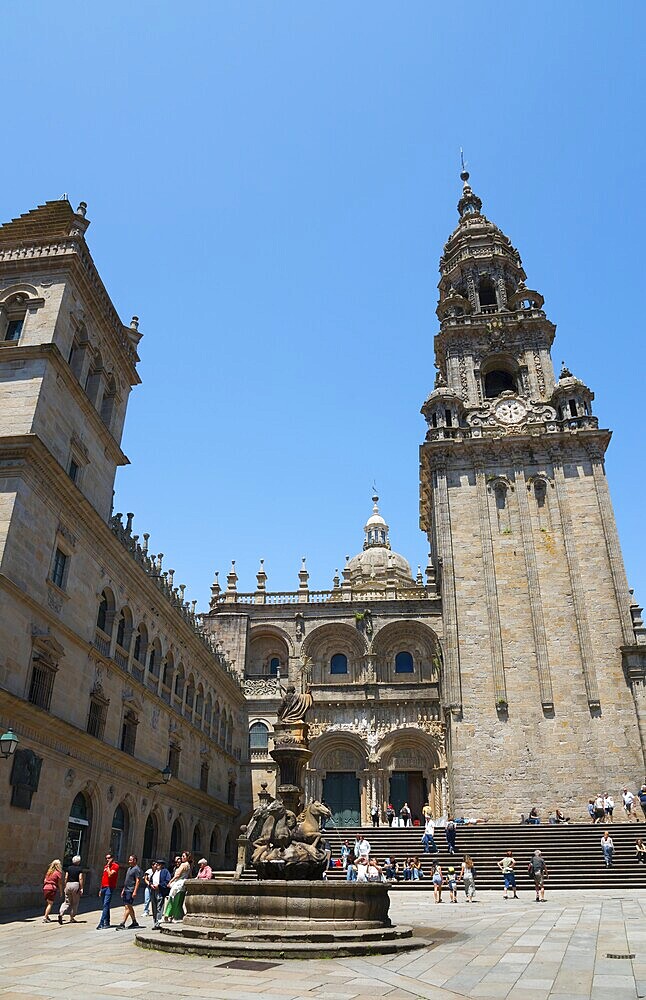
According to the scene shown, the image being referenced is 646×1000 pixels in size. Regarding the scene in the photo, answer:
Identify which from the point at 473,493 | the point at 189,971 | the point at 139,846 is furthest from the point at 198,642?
the point at 189,971

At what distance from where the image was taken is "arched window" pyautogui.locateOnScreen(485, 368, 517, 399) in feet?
167

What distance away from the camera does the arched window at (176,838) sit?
1203 inches

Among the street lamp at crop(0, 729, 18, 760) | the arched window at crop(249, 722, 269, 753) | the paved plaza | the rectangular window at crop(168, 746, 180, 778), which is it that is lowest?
the paved plaza

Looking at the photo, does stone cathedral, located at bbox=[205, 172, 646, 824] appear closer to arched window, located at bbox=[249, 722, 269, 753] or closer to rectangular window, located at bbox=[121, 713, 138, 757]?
arched window, located at bbox=[249, 722, 269, 753]

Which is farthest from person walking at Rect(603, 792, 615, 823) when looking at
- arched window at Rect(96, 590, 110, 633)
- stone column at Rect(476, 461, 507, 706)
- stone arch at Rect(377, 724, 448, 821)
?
arched window at Rect(96, 590, 110, 633)

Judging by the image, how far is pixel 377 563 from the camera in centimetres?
6731

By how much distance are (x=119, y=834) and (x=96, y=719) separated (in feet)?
15.1

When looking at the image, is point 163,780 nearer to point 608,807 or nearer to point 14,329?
point 14,329

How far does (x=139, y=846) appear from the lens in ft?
83.0

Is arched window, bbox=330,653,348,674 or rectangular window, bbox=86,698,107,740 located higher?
arched window, bbox=330,653,348,674

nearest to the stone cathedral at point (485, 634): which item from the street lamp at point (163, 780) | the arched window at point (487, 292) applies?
the arched window at point (487, 292)

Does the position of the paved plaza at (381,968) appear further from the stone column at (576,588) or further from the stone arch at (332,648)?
the stone arch at (332,648)

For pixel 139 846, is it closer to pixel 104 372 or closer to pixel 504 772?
pixel 104 372

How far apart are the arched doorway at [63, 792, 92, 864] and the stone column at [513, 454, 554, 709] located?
82.9 ft
